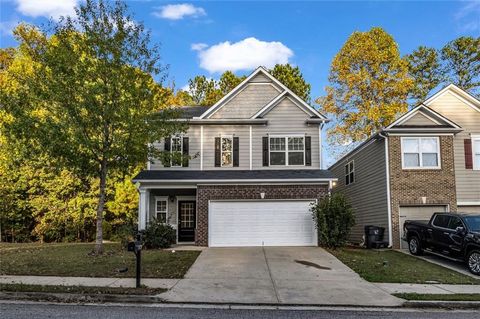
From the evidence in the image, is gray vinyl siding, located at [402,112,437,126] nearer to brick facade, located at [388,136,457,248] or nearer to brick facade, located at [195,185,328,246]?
brick facade, located at [388,136,457,248]

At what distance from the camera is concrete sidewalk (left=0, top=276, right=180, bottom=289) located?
10164 mm

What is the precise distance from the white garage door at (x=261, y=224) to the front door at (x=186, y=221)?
8.70 feet

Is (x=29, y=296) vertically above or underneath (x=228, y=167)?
underneath

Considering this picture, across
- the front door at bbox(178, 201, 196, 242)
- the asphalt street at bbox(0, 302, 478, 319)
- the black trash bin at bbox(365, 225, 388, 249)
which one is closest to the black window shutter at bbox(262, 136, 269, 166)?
the front door at bbox(178, 201, 196, 242)

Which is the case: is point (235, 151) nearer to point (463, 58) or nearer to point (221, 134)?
point (221, 134)

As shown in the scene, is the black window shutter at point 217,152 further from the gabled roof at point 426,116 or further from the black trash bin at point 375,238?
the gabled roof at point 426,116

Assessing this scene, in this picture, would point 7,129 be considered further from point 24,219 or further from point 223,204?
point 24,219

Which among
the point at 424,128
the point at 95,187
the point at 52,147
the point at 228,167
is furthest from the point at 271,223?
the point at 95,187

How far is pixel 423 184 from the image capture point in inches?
728

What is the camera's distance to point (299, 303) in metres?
9.01

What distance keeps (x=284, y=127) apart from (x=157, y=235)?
7.79m

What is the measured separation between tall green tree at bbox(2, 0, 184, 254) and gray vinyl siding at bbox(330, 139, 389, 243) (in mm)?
9923

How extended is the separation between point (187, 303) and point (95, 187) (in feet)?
62.4

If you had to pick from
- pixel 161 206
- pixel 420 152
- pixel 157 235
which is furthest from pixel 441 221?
pixel 161 206
